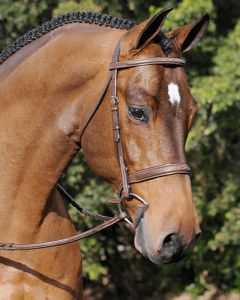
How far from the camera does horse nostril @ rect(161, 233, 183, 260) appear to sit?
2621 millimetres

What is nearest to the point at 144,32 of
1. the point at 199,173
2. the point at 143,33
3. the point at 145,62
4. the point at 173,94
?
the point at 143,33

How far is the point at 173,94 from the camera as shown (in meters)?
2.73

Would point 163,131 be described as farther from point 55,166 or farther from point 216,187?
point 216,187

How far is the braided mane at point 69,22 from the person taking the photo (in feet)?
10.1

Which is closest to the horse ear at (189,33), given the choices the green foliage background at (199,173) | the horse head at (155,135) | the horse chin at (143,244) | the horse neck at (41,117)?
the horse head at (155,135)

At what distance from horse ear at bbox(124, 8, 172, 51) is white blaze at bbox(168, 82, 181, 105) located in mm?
227

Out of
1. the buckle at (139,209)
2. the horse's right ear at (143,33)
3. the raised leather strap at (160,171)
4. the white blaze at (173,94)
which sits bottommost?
the buckle at (139,209)

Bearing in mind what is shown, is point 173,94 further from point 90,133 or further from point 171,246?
point 171,246

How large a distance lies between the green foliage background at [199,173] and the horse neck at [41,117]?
9.50 ft

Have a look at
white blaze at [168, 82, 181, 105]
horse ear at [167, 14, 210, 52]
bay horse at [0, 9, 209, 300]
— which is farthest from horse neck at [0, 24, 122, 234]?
white blaze at [168, 82, 181, 105]

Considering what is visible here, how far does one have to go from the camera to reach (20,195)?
3.09 m

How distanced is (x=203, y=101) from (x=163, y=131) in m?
3.11

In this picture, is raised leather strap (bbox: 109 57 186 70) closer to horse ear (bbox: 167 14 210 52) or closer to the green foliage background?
horse ear (bbox: 167 14 210 52)

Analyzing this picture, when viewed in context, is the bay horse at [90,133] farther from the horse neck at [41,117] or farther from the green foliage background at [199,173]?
the green foliage background at [199,173]
